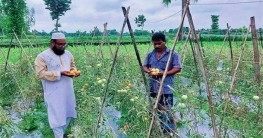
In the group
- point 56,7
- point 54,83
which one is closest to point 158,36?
point 54,83

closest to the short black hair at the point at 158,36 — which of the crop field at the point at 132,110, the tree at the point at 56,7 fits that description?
the crop field at the point at 132,110

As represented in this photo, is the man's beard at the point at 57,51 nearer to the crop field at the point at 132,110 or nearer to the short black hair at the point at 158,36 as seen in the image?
the crop field at the point at 132,110

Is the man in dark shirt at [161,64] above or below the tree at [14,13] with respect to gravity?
below

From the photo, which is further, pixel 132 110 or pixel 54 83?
pixel 54 83

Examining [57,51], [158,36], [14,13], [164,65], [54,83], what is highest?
[14,13]

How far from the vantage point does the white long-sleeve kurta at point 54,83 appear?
153 inches

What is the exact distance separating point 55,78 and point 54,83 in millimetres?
91

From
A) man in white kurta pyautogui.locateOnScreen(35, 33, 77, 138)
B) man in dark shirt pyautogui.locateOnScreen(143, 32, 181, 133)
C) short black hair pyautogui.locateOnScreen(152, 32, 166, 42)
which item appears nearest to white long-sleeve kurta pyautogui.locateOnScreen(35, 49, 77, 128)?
man in white kurta pyautogui.locateOnScreen(35, 33, 77, 138)

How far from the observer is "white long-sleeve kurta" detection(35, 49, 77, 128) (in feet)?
12.7

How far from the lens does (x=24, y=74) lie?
297 inches

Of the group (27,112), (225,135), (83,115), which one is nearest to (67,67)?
(83,115)

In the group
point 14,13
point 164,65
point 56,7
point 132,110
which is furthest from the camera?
point 56,7

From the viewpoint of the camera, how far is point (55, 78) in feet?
12.7

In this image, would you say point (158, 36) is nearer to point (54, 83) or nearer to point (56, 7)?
point (54, 83)
